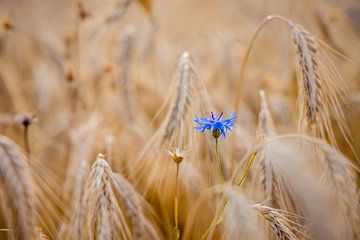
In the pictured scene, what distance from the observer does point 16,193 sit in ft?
2.84

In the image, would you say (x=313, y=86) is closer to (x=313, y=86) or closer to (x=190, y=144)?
(x=313, y=86)

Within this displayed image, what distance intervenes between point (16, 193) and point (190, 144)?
59 cm

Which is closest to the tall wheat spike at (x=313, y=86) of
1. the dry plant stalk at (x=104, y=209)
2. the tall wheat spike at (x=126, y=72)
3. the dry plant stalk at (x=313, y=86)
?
the dry plant stalk at (x=313, y=86)

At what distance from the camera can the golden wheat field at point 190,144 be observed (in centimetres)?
87

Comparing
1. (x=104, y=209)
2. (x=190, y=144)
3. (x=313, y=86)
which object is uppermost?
(x=313, y=86)

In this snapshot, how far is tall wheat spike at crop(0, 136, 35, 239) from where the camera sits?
83 centimetres

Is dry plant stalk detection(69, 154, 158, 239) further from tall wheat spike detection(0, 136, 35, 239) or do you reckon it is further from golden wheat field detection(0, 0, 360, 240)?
tall wheat spike detection(0, 136, 35, 239)

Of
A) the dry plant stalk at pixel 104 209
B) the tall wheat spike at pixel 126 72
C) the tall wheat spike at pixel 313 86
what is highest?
the tall wheat spike at pixel 126 72

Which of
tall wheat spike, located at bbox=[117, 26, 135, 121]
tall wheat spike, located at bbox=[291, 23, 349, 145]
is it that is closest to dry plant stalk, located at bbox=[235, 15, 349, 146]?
tall wheat spike, located at bbox=[291, 23, 349, 145]

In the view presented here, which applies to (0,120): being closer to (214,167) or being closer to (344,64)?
(214,167)

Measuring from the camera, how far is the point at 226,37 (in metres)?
2.62

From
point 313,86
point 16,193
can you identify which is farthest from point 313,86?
point 16,193

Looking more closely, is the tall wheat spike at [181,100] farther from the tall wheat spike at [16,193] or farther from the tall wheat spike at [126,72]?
the tall wheat spike at [126,72]

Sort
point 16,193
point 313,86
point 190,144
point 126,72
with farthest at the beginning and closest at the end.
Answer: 1. point 126,72
2. point 190,144
3. point 313,86
4. point 16,193
